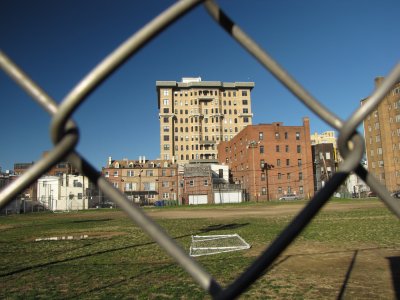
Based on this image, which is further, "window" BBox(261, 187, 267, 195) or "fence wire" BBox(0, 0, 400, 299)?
"window" BBox(261, 187, 267, 195)

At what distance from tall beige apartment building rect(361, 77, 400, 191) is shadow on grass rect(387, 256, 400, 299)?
71.1 metres

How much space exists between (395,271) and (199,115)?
104m

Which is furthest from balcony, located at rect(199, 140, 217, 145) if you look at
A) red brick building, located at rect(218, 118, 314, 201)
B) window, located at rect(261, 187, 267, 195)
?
window, located at rect(261, 187, 267, 195)

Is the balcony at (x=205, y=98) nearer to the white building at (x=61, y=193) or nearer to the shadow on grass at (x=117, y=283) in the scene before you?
the white building at (x=61, y=193)

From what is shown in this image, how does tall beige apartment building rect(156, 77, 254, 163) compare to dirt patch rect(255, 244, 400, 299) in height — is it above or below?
above

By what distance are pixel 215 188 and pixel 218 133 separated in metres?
45.7

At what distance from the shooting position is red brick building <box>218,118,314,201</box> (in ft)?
221

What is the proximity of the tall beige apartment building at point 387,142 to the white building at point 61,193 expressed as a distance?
194 feet

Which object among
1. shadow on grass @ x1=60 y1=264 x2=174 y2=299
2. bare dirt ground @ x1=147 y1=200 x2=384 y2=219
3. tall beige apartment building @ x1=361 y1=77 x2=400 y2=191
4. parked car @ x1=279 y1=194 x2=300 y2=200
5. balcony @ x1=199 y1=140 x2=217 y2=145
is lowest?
bare dirt ground @ x1=147 y1=200 x2=384 y2=219

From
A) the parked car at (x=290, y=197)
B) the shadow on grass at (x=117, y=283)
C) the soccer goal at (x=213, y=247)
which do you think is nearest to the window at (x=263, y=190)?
the parked car at (x=290, y=197)

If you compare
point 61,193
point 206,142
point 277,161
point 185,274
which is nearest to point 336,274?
point 185,274

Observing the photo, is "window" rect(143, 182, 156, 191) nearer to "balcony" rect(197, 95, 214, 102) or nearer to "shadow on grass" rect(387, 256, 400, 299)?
"balcony" rect(197, 95, 214, 102)

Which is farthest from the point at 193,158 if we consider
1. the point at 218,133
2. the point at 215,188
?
the point at 215,188

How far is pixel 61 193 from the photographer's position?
62.7 metres
